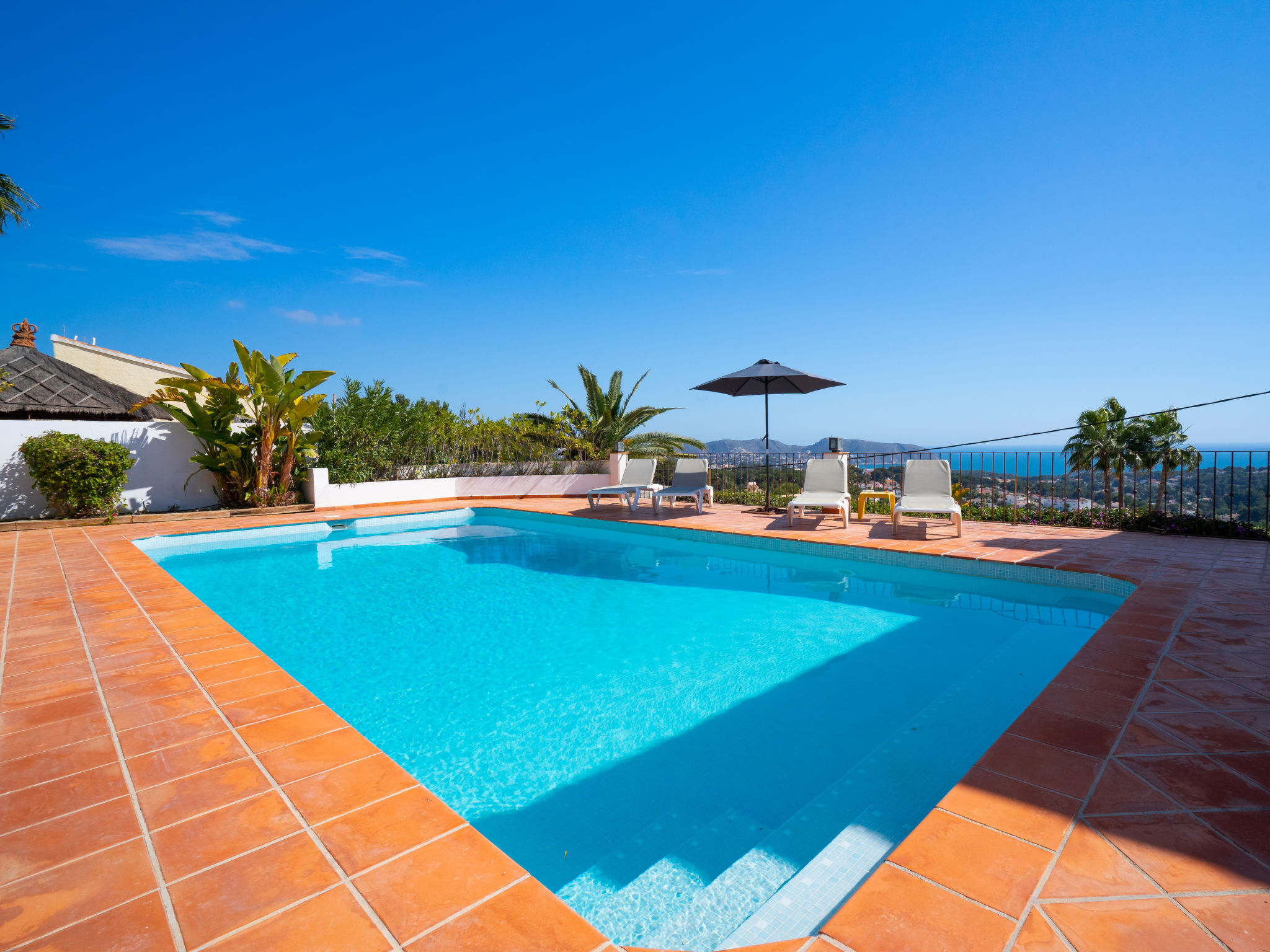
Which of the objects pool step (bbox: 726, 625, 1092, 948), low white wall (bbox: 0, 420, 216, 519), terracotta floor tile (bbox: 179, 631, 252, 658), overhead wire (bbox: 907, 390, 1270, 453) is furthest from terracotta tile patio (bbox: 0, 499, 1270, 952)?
low white wall (bbox: 0, 420, 216, 519)

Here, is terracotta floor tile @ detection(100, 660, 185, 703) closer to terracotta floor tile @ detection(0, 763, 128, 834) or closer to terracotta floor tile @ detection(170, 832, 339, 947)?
terracotta floor tile @ detection(0, 763, 128, 834)

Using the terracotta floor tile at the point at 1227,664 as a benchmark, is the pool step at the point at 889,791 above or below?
below

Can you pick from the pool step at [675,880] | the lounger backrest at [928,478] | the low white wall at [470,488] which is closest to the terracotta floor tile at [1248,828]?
the pool step at [675,880]

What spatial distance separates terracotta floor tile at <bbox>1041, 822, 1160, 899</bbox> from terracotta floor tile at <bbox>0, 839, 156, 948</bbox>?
7.85 feet

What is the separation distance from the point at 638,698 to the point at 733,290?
16300 millimetres

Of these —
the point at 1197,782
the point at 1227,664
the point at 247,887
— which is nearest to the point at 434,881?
the point at 247,887

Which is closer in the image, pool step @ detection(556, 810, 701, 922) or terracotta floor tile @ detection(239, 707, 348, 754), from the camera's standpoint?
pool step @ detection(556, 810, 701, 922)

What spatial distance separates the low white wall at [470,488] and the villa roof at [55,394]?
13.0 feet

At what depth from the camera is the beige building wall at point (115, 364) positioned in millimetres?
17547

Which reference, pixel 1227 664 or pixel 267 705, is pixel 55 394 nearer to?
pixel 267 705

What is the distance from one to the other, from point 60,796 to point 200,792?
1.53ft

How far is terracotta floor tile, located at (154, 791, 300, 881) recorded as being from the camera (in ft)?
5.31

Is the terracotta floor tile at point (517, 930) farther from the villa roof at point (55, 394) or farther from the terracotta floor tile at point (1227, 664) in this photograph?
the villa roof at point (55, 394)

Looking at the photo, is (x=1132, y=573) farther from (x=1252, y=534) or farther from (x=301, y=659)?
(x=301, y=659)
